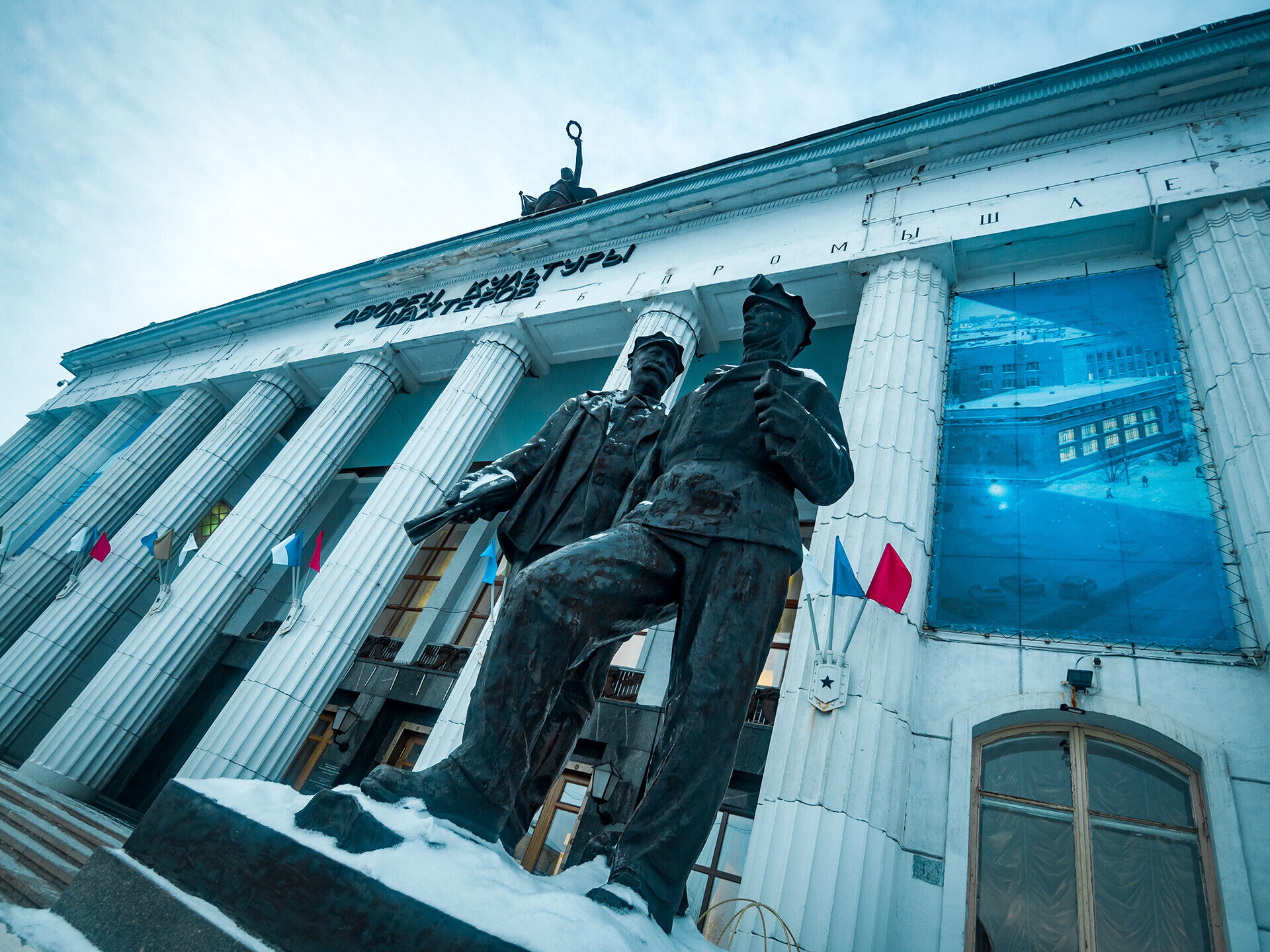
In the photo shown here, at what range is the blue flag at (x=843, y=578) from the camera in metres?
5.36

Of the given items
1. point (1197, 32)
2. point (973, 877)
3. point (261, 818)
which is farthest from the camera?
point (1197, 32)

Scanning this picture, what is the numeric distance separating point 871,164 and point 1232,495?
251 inches

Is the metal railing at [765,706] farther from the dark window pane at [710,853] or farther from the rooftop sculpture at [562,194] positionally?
the rooftop sculpture at [562,194]

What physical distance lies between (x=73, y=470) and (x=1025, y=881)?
803 inches

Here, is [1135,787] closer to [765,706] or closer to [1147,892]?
[1147,892]

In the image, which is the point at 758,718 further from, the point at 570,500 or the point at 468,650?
the point at 570,500

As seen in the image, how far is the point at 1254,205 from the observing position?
6547mm

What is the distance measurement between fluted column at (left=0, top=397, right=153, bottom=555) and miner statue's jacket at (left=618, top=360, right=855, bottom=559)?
18.3m

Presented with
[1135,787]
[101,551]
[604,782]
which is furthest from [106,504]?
[1135,787]

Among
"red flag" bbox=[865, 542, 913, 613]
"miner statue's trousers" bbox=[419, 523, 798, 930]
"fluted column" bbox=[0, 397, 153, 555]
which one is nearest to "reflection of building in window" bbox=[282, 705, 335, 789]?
"fluted column" bbox=[0, 397, 153, 555]

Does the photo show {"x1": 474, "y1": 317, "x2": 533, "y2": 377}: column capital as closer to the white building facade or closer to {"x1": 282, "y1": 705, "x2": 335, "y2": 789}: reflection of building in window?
the white building facade

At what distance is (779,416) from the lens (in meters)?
2.11

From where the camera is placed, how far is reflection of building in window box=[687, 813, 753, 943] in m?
7.30

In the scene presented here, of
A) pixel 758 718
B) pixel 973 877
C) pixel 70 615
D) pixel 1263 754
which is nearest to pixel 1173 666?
pixel 1263 754
